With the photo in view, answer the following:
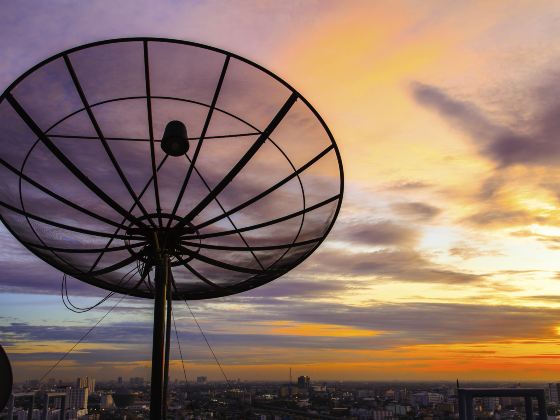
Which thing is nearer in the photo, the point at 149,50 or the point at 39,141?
the point at 149,50

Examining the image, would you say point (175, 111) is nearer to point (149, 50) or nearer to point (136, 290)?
point (149, 50)

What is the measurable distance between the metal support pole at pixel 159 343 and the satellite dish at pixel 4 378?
3.16 meters

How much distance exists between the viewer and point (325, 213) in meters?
9.51

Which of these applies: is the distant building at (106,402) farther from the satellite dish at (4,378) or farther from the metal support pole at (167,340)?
the metal support pole at (167,340)

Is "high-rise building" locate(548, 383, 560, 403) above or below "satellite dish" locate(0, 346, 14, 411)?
below

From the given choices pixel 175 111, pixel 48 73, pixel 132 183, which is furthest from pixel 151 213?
pixel 48 73

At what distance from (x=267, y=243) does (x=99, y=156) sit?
3644mm

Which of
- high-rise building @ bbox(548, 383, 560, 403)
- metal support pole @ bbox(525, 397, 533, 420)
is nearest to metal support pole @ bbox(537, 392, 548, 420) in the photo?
metal support pole @ bbox(525, 397, 533, 420)

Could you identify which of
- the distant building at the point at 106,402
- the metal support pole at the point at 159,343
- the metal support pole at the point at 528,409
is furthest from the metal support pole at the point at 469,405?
the distant building at the point at 106,402

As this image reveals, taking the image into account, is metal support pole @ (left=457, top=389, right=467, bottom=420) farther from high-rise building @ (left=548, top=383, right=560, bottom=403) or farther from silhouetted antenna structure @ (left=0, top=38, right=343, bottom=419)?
high-rise building @ (left=548, top=383, right=560, bottom=403)

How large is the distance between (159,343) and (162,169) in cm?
357

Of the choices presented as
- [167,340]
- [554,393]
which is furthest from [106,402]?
[554,393]

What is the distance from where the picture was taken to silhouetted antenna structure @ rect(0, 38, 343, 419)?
7648mm

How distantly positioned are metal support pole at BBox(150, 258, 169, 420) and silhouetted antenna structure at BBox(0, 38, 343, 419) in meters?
0.02
